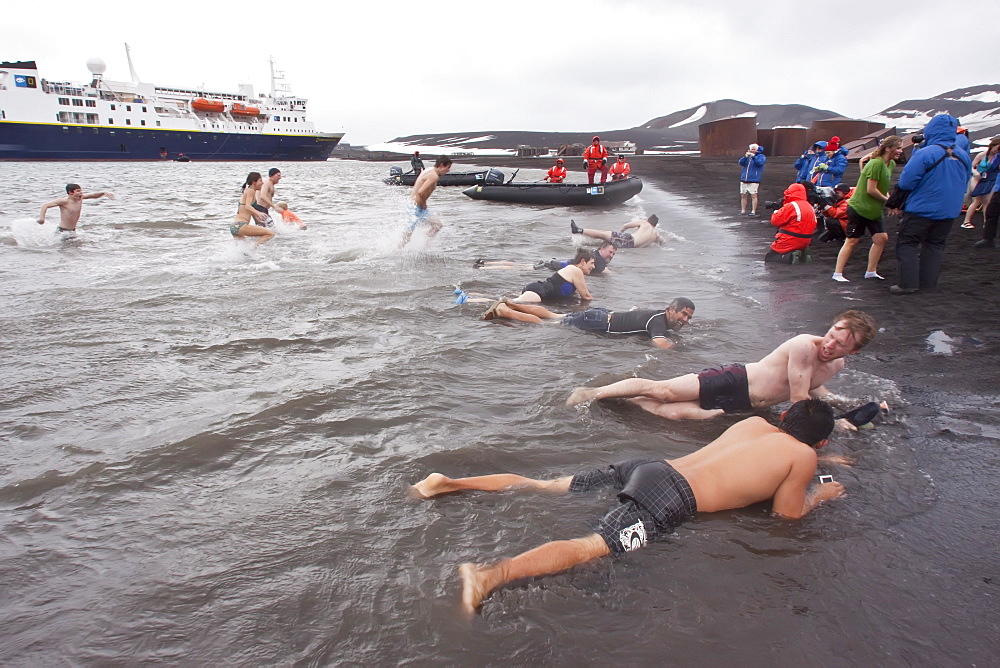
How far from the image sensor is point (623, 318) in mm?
6117

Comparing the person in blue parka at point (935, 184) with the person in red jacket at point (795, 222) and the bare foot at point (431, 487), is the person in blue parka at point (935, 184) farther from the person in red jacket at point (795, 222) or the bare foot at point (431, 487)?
the bare foot at point (431, 487)

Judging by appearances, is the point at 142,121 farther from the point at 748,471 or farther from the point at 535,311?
the point at 748,471

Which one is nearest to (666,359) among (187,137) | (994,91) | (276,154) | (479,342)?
(479,342)

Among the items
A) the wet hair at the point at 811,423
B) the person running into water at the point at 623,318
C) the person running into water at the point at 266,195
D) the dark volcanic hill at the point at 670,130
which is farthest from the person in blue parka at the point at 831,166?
the dark volcanic hill at the point at 670,130

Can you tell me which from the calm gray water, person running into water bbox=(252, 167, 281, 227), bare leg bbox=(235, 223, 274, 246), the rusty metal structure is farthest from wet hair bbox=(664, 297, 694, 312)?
the rusty metal structure

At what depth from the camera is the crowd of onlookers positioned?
20.4 ft

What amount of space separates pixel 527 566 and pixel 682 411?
2191mm

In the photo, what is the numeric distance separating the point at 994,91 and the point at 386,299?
49.0 metres

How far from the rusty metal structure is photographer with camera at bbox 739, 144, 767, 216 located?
21.4 m

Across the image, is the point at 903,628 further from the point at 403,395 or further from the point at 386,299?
the point at 386,299

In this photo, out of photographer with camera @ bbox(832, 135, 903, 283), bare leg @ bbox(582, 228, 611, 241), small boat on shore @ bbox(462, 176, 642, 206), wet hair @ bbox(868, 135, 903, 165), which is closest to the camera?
wet hair @ bbox(868, 135, 903, 165)

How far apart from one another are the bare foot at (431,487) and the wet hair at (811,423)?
6.52 feet

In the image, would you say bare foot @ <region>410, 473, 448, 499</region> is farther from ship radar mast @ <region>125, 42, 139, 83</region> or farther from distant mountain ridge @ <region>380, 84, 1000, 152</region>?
ship radar mast @ <region>125, 42, 139, 83</region>

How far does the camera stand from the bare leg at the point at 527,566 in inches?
97.4
